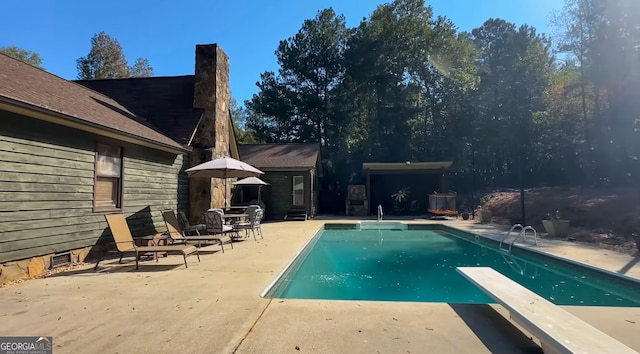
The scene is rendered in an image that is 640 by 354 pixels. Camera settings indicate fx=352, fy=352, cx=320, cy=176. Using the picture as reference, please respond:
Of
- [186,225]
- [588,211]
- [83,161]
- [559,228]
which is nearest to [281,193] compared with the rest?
[186,225]

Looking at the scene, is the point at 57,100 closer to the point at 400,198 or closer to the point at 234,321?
the point at 234,321

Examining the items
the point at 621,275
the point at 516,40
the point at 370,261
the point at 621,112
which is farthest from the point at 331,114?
the point at 621,275

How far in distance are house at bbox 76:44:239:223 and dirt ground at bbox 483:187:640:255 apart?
10.2 m

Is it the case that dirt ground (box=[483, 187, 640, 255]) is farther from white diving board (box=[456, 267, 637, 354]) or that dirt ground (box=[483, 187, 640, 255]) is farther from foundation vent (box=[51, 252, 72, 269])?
foundation vent (box=[51, 252, 72, 269])

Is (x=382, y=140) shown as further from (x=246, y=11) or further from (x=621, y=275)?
(x=621, y=275)

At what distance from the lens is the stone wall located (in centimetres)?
464

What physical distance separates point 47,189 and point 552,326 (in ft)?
21.4

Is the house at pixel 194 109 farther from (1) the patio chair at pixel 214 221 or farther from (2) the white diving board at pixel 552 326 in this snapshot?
(2) the white diving board at pixel 552 326

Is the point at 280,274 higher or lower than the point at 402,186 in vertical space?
lower

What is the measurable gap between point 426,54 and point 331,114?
27.7 feet

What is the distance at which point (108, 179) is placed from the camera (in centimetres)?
692

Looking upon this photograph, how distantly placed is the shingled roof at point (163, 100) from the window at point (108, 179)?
8.29 feet

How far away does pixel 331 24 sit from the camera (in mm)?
27281

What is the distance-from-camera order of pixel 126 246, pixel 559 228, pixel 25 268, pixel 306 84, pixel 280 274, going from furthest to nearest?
pixel 306 84
pixel 559 228
pixel 126 246
pixel 280 274
pixel 25 268
